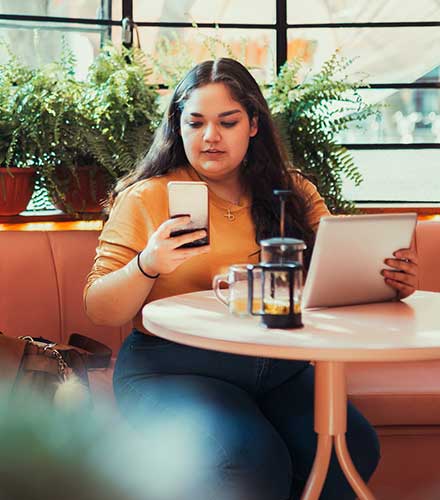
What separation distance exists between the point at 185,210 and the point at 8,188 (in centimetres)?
130

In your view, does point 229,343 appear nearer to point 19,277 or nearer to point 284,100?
point 19,277

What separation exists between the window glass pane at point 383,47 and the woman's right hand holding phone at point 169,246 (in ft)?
6.72

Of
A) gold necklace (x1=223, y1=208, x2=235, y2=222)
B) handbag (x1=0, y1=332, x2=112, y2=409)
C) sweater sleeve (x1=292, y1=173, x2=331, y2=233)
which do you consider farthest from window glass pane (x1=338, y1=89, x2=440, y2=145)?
handbag (x1=0, y1=332, x2=112, y2=409)

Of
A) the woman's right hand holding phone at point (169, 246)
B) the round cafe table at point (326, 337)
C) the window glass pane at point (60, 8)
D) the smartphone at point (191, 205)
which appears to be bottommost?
the round cafe table at point (326, 337)

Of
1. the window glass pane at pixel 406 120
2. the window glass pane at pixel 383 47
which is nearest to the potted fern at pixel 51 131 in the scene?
the window glass pane at pixel 383 47

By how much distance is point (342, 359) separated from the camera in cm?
161

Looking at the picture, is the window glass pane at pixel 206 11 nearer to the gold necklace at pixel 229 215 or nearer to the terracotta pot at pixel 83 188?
the terracotta pot at pixel 83 188

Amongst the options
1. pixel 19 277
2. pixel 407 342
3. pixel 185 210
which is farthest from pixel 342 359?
pixel 19 277

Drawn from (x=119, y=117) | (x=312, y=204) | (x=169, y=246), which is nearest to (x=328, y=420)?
(x=169, y=246)

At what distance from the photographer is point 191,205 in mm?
1996

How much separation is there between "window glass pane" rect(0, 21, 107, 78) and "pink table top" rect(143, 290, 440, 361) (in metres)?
1.76

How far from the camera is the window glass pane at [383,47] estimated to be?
12.7ft

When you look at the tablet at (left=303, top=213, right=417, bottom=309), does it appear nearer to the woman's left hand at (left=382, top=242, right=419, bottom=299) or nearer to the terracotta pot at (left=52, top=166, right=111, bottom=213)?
the woman's left hand at (left=382, top=242, right=419, bottom=299)

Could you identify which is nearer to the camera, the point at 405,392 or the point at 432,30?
the point at 405,392
